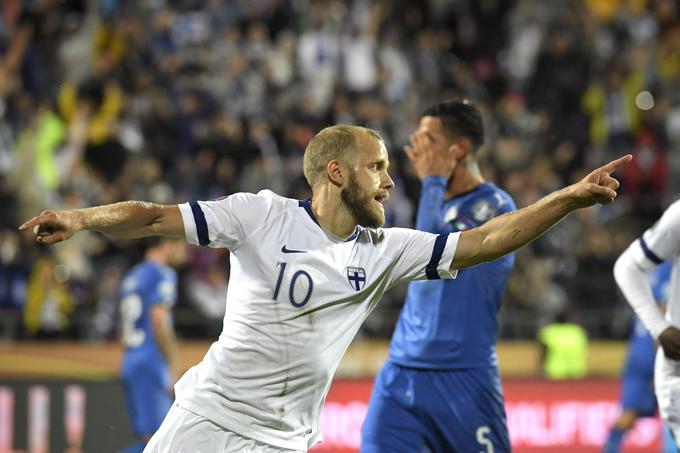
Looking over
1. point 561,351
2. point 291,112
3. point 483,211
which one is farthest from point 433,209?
point 291,112

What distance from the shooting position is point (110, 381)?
10.7 m

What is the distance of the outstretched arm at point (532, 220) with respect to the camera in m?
4.06

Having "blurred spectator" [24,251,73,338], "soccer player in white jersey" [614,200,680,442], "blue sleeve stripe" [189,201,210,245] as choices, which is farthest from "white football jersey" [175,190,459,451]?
"blurred spectator" [24,251,73,338]

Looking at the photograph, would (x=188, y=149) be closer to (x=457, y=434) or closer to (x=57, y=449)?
(x=57, y=449)

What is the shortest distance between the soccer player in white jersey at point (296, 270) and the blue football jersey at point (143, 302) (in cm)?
579

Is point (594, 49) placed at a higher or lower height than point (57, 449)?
higher

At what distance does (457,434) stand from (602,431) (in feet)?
20.5

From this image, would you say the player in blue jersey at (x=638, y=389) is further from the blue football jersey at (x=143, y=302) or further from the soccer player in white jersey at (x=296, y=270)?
the soccer player in white jersey at (x=296, y=270)

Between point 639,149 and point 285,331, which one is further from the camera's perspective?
point 639,149

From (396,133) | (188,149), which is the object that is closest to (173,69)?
(188,149)

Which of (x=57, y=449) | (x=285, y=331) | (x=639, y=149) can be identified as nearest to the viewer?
(x=285, y=331)

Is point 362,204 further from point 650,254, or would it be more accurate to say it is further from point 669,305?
point 669,305

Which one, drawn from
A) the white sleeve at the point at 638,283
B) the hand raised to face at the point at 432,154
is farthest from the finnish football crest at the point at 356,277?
the white sleeve at the point at 638,283

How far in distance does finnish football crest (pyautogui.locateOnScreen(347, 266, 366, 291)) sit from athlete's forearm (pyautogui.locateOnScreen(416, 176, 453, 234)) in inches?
56.2
